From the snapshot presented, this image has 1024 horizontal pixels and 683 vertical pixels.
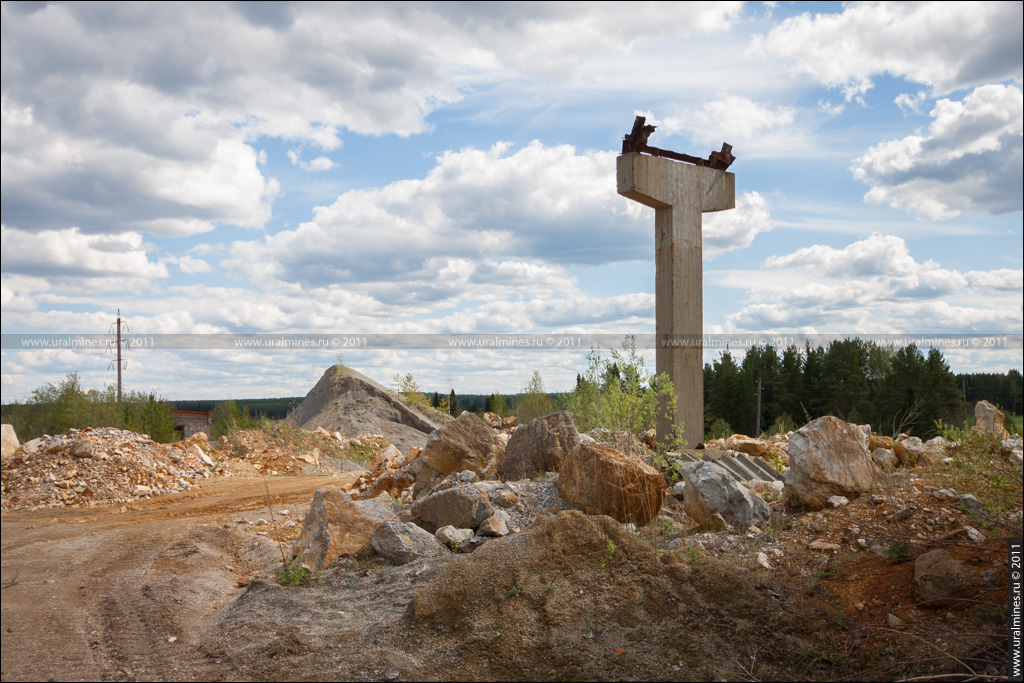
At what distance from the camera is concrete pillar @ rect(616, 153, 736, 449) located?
11.1m

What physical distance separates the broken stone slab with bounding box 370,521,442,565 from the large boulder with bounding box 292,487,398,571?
0.69ft

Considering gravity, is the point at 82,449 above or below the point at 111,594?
above

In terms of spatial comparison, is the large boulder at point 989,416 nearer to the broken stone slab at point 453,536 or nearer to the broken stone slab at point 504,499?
the broken stone slab at point 504,499

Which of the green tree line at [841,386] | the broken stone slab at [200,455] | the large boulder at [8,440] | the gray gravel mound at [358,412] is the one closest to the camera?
the large boulder at [8,440]

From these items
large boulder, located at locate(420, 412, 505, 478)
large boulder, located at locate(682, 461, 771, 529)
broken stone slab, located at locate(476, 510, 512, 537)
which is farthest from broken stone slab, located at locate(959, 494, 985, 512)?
large boulder, located at locate(420, 412, 505, 478)

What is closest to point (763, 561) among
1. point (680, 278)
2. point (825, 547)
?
point (825, 547)

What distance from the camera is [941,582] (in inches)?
173

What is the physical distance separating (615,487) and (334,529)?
102 inches

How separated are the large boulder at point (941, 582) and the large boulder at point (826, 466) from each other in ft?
5.12

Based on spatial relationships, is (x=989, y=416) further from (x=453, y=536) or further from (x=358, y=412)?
(x=358, y=412)

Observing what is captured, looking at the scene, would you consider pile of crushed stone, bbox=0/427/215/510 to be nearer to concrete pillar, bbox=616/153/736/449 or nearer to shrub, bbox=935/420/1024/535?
shrub, bbox=935/420/1024/535

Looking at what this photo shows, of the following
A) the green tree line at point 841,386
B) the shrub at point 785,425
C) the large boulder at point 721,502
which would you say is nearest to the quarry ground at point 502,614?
the large boulder at point 721,502

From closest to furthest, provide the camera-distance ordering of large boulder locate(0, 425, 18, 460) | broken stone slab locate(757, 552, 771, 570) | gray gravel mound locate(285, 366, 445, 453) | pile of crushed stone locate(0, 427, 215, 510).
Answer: large boulder locate(0, 425, 18, 460)
broken stone slab locate(757, 552, 771, 570)
pile of crushed stone locate(0, 427, 215, 510)
gray gravel mound locate(285, 366, 445, 453)

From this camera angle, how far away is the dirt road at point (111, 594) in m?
3.12
